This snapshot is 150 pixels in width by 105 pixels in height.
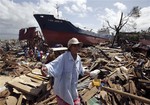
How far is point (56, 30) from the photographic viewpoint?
1873 centimetres

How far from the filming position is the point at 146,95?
276 inches

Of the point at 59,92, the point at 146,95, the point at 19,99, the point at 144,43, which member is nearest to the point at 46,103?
the point at 19,99

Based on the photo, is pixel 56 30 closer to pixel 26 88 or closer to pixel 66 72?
pixel 26 88

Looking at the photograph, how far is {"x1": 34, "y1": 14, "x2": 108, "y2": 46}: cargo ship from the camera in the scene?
18500 mm

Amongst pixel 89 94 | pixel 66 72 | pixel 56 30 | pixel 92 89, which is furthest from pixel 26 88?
pixel 56 30

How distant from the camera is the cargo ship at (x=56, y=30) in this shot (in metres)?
18.5

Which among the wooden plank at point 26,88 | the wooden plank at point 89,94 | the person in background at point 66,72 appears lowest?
the wooden plank at point 89,94

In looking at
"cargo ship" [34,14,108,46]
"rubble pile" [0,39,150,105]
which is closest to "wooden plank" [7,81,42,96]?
"rubble pile" [0,39,150,105]

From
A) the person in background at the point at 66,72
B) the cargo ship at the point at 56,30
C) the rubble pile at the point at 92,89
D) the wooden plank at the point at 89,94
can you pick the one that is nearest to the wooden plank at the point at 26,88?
the rubble pile at the point at 92,89

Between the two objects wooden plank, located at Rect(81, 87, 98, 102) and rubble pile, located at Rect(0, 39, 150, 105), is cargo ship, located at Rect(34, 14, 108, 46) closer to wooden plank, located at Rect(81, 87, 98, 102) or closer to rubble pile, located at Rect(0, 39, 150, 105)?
rubble pile, located at Rect(0, 39, 150, 105)

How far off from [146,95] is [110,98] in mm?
1935

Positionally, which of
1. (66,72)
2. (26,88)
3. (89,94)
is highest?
(66,72)

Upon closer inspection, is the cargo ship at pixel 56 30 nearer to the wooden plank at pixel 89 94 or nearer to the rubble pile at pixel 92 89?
the rubble pile at pixel 92 89

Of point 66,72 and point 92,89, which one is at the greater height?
point 66,72
